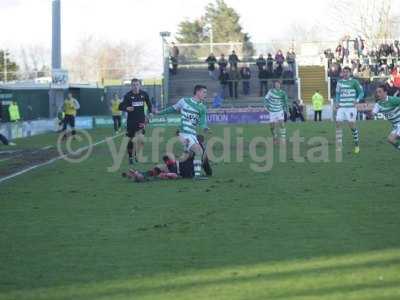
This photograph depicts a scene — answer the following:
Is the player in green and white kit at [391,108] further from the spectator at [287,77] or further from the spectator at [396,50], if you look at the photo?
the spectator at [396,50]

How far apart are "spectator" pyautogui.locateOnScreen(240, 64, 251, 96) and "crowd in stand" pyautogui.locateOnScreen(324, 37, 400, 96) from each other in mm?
4878

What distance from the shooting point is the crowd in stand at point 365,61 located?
178ft

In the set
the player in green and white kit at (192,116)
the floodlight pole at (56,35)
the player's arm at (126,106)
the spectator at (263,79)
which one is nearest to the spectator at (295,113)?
the spectator at (263,79)

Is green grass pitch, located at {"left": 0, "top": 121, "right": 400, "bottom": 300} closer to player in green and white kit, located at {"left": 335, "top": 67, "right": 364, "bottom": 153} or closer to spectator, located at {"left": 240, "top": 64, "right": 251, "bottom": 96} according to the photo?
player in green and white kit, located at {"left": 335, "top": 67, "right": 364, "bottom": 153}

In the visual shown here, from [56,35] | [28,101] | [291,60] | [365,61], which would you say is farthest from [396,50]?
[28,101]

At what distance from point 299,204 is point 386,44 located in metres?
45.3

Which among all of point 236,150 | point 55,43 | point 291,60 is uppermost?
point 55,43

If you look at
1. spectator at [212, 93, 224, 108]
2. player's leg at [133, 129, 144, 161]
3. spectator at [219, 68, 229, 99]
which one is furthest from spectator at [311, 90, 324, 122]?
player's leg at [133, 129, 144, 161]

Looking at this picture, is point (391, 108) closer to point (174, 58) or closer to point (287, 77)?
point (287, 77)

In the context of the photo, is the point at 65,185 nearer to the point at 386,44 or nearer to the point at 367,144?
the point at 367,144

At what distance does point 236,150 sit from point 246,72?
29.0 meters

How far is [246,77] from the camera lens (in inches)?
2141

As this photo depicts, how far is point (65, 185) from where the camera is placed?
17.0 m

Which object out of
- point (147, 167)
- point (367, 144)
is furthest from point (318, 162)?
point (367, 144)
